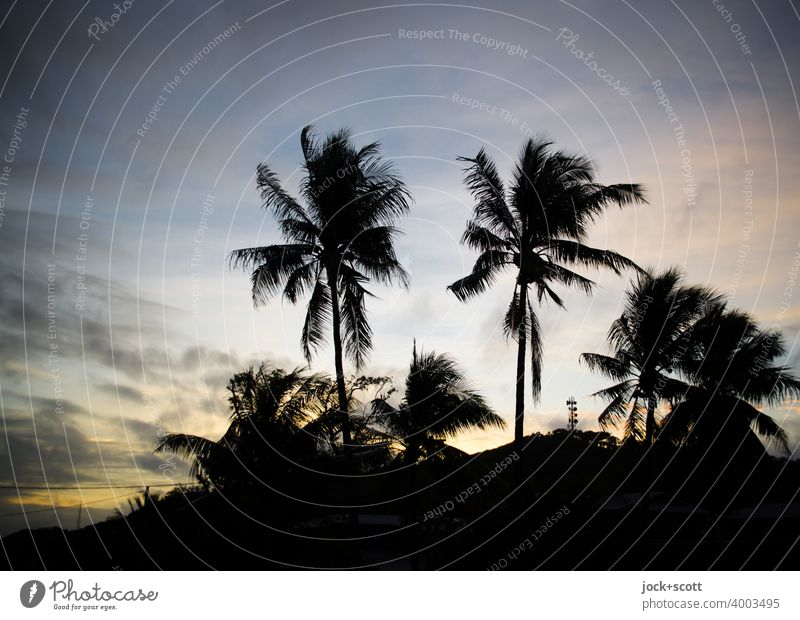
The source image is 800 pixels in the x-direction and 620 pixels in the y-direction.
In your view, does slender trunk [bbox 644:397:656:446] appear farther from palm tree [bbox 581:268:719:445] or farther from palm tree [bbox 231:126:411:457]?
palm tree [bbox 231:126:411:457]

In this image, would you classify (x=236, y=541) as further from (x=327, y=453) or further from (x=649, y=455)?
(x=649, y=455)

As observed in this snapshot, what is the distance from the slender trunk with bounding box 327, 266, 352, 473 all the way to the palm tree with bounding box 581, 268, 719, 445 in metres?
9.73

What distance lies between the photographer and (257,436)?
2288cm

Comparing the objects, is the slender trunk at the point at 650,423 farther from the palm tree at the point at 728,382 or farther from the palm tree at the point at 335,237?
the palm tree at the point at 335,237

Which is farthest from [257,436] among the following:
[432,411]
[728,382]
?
[728,382]

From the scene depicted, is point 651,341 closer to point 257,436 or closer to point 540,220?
point 540,220

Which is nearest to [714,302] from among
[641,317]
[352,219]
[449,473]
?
[641,317]

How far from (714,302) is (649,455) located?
5992 mm

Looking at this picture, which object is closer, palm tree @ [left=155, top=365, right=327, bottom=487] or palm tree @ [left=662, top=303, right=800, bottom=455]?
palm tree @ [left=155, top=365, right=327, bottom=487]

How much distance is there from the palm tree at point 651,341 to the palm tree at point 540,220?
3969mm

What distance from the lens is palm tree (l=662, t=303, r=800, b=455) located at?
24953 millimetres

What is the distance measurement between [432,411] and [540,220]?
7.47 metres

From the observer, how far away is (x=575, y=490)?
2903 centimetres

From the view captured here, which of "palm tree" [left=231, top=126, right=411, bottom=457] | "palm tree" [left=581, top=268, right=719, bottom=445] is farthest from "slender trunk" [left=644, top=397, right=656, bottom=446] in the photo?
"palm tree" [left=231, top=126, right=411, bottom=457]
